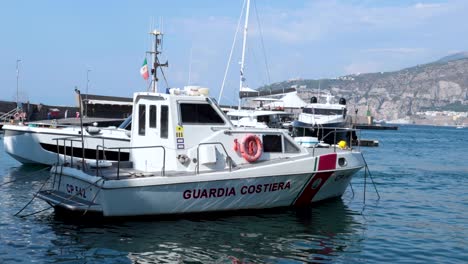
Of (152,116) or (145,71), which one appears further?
(145,71)

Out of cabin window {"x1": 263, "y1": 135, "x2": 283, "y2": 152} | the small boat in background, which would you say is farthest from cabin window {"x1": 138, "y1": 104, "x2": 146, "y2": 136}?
the small boat in background

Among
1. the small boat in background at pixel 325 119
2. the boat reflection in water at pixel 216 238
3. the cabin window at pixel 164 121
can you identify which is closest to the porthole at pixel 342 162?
the boat reflection in water at pixel 216 238

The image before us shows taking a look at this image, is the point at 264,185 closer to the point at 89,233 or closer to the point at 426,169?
the point at 89,233

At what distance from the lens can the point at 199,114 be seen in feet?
50.8

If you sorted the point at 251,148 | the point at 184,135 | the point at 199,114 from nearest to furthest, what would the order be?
the point at 184,135
the point at 199,114
the point at 251,148

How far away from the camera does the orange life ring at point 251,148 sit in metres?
15.4

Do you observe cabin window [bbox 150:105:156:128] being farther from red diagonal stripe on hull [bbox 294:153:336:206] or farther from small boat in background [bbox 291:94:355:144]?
small boat in background [bbox 291:94:355:144]

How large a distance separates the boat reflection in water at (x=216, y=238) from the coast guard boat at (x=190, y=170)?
415mm

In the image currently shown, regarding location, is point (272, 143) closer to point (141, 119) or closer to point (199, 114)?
point (199, 114)

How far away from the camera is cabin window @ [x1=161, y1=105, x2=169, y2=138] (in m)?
15.2

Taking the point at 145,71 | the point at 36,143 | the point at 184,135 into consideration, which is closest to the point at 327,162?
the point at 184,135

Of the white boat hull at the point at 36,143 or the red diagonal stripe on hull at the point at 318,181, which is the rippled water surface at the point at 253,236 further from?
the white boat hull at the point at 36,143

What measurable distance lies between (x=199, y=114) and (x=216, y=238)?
11.9 feet

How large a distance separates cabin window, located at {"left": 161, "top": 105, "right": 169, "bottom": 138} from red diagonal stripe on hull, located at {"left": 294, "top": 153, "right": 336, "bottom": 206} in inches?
168
